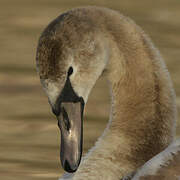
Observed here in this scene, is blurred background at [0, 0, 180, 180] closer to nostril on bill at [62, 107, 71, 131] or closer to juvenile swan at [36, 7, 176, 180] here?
juvenile swan at [36, 7, 176, 180]

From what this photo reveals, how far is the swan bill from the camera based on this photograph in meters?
5.76

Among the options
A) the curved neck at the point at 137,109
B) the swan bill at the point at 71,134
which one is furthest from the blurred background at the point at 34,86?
the swan bill at the point at 71,134

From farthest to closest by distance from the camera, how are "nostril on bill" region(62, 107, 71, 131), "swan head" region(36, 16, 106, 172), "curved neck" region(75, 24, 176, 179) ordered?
"curved neck" region(75, 24, 176, 179), "nostril on bill" region(62, 107, 71, 131), "swan head" region(36, 16, 106, 172)

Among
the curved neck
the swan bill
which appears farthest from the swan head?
the curved neck

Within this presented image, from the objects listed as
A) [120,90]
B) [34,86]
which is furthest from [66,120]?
[34,86]

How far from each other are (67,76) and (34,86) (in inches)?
146

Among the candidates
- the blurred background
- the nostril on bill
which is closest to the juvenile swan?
the nostril on bill

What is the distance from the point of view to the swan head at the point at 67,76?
5.70 meters

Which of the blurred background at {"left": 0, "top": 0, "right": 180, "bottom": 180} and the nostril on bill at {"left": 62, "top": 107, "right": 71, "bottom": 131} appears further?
the blurred background at {"left": 0, "top": 0, "right": 180, "bottom": 180}

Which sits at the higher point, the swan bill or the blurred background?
the swan bill

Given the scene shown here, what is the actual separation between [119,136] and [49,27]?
2.77 ft

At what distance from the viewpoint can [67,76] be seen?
5734mm

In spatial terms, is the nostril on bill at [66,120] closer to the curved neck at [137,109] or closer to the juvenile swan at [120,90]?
the juvenile swan at [120,90]

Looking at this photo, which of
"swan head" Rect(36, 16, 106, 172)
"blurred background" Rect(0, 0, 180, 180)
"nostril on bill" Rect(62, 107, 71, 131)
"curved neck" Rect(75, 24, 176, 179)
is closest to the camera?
"swan head" Rect(36, 16, 106, 172)
